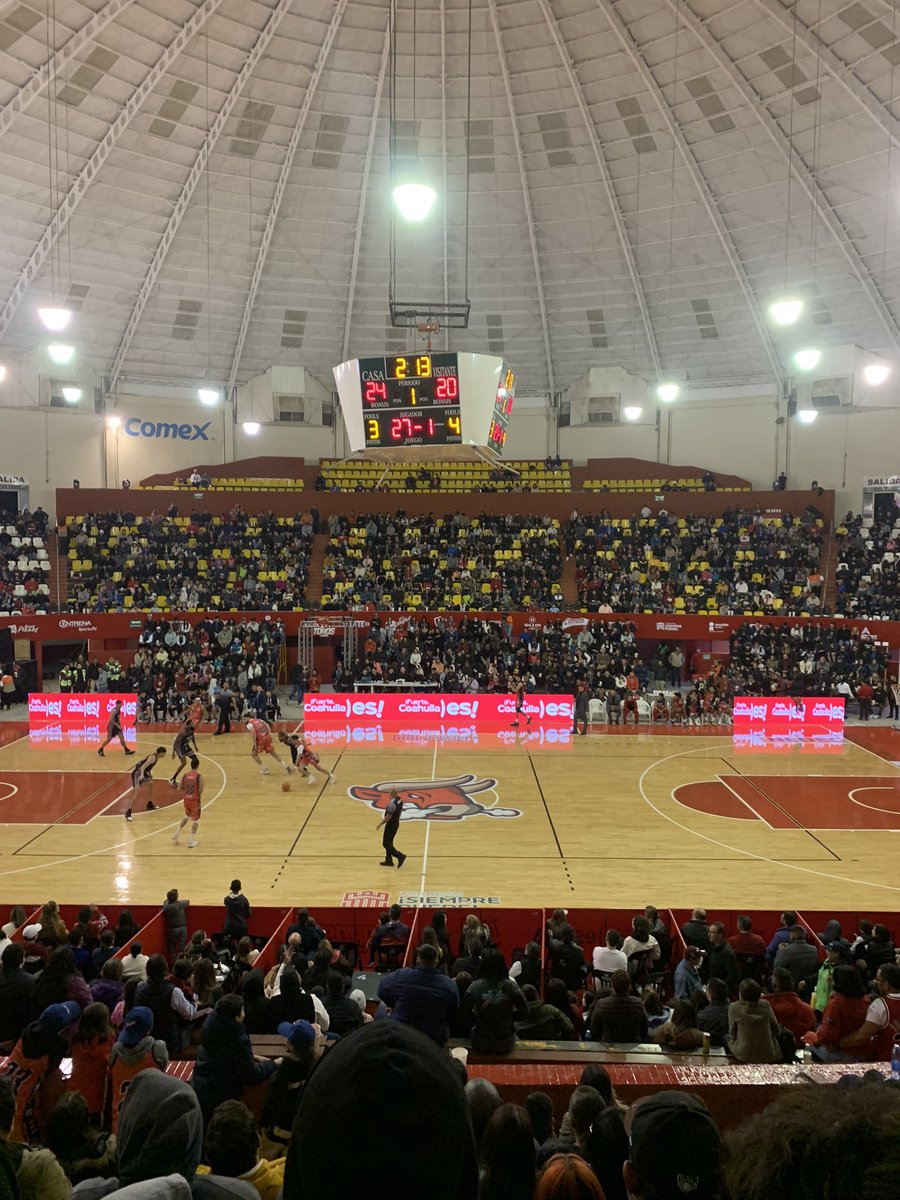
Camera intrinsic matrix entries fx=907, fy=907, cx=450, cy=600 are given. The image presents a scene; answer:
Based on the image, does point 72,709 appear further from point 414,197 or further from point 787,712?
point 787,712

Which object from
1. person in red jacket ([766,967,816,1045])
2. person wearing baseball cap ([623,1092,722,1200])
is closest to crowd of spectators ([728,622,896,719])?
person in red jacket ([766,967,816,1045])

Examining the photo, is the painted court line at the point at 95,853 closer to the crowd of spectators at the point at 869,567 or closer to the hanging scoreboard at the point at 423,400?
the hanging scoreboard at the point at 423,400

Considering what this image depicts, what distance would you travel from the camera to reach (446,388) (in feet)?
65.0

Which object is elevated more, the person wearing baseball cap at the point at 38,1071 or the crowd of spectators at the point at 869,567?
the crowd of spectators at the point at 869,567

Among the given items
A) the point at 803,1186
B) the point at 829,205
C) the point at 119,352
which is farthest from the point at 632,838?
the point at 119,352

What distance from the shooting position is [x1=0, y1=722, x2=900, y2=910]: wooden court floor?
50.9 feet

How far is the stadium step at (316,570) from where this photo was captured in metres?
39.2

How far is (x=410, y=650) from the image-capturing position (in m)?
34.0

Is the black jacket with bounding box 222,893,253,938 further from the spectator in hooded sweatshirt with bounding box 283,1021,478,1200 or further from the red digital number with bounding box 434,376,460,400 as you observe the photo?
the red digital number with bounding box 434,376,460,400

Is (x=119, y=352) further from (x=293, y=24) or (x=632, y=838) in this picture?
(x=632, y=838)

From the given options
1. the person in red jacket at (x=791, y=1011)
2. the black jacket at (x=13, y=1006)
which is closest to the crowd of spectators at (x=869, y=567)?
the person in red jacket at (x=791, y=1011)

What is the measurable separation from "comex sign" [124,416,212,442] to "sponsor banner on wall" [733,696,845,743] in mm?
29667

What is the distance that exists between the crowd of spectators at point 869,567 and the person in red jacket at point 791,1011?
1152 inches

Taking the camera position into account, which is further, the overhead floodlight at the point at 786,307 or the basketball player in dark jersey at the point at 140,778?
the overhead floodlight at the point at 786,307
